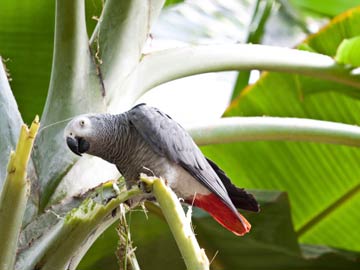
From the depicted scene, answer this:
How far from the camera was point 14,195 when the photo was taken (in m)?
0.64

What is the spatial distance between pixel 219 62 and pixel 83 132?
0.26 metres

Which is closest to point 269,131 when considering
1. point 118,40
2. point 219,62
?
point 219,62

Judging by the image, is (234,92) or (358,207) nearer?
(358,207)

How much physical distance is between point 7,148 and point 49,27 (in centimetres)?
46

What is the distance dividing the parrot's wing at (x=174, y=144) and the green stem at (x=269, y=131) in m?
0.03

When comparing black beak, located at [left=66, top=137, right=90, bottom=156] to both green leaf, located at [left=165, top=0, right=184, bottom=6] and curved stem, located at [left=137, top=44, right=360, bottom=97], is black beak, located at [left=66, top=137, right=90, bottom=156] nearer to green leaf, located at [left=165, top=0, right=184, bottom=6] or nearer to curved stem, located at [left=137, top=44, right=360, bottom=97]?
curved stem, located at [left=137, top=44, right=360, bottom=97]

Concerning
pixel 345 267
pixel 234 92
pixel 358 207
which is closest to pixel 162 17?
pixel 234 92

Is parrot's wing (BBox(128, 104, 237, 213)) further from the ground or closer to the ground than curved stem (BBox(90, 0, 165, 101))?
closer to the ground

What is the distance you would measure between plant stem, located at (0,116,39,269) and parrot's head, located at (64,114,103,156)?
0.22 meters

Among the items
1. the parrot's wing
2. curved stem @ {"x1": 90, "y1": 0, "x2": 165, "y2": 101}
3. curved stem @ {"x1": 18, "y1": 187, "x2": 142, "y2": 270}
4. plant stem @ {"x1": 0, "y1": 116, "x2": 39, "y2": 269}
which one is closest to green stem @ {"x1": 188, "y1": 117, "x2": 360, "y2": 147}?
the parrot's wing

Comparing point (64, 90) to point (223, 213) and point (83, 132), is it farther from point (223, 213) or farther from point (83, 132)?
point (223, 213)

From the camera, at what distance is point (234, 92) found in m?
1.79

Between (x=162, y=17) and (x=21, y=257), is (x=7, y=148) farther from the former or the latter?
(x=162, y=17)

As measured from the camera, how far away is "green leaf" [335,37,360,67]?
3.96 ft
